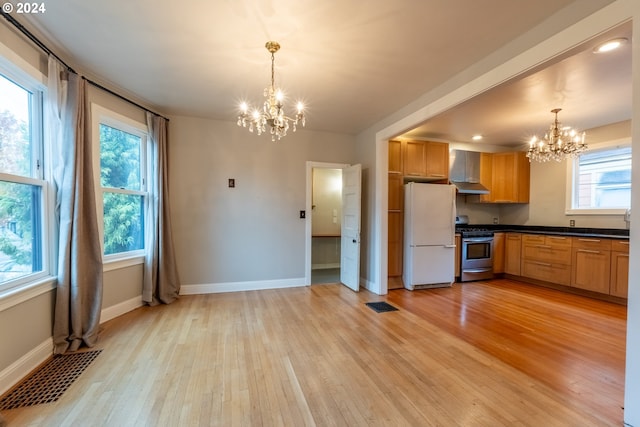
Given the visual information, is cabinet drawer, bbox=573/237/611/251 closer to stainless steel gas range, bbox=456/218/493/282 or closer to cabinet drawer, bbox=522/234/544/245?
cabinet drawer, bbox=522/234/544/245

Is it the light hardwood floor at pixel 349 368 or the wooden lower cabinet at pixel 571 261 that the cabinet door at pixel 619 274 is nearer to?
the wooden lower cabinet at pixel 571 261

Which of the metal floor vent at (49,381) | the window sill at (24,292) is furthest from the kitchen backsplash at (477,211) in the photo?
the window sill at (24,292)

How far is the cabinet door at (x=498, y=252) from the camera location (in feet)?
17.7

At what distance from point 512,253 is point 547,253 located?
0.62 meters

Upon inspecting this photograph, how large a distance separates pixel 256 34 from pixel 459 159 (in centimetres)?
449

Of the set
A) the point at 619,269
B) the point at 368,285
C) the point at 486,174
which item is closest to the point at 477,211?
the point at 486,174

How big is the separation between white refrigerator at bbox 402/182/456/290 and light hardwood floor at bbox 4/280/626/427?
3.18 feet

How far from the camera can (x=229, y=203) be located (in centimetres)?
441

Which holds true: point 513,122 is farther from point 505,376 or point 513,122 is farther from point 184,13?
Result: point 184,13

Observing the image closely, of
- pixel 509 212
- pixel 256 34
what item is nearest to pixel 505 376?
pixel 256 34

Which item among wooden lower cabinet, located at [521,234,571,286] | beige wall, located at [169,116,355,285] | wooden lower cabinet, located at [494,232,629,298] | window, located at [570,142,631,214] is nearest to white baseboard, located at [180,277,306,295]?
beige wall, located at [169,116,355,285]

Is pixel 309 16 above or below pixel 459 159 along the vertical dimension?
above

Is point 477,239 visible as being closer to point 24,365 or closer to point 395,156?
point 395,156

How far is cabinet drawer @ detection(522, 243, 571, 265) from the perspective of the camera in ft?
14.8
